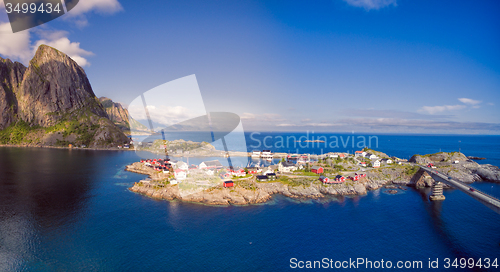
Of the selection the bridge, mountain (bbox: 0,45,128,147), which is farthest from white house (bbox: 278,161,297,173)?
mountain (bbox: 0,45,128,147)

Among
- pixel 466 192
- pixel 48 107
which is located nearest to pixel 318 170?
pixel 466 192

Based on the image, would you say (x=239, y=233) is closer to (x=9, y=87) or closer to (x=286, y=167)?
(x=286, y=167)

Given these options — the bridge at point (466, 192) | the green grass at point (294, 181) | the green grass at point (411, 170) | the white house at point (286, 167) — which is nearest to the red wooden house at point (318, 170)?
the white house at point (286, 167)

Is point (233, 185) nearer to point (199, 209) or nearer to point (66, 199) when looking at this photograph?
point (199, 209)

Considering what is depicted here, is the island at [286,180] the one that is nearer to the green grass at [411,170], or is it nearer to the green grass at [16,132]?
the green grass at [411,170]

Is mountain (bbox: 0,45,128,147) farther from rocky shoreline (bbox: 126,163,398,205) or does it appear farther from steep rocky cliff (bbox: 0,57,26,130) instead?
rocky shoreline (bbox: 126,163,398,205)

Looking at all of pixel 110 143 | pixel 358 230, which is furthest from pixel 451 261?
pixel 110 143
